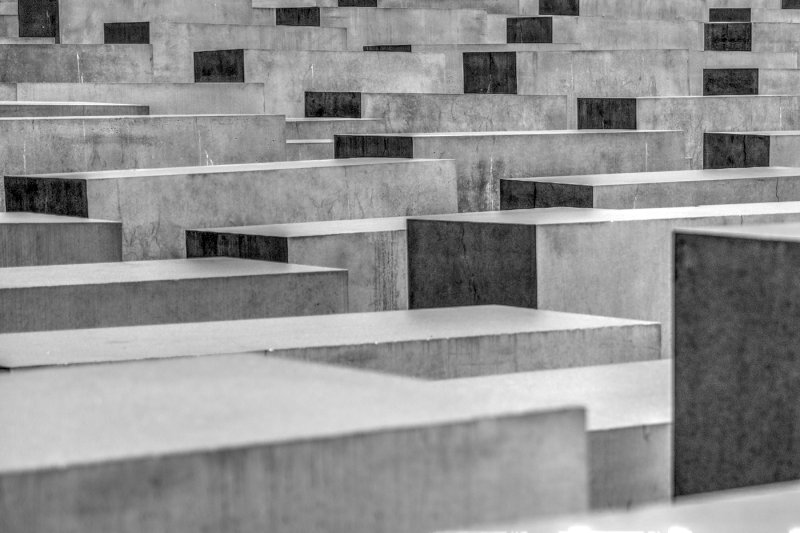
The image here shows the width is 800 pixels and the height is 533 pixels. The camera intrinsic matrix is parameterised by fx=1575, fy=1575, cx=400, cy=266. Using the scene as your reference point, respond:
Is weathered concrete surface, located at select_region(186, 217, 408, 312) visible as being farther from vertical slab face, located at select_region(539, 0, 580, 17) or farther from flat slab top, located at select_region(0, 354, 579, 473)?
vertical slab face, located at select_region(539, 0, 580, 17)

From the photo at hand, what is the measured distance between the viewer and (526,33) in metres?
18.7

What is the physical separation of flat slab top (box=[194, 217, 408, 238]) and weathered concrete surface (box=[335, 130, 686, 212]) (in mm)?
2590

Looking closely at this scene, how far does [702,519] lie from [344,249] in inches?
212

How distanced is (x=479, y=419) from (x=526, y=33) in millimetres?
16087

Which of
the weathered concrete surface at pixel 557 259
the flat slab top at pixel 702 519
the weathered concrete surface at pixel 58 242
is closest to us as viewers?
the flat slab top at pixel 702 519

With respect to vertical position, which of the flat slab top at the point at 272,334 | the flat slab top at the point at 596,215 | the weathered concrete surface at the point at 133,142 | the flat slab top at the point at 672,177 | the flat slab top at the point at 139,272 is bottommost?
the flat slab top at the point at 272,334

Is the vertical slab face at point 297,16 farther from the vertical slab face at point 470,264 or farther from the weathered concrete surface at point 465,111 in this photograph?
the vertical slab face at point 470,264

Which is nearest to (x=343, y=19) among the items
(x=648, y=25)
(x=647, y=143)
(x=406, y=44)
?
(x=406, y=44)

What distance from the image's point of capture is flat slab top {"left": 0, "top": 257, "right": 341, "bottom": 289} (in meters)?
6.39

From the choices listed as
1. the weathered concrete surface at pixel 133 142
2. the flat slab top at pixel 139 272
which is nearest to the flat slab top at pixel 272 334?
the flat slab top at pixel 139 272

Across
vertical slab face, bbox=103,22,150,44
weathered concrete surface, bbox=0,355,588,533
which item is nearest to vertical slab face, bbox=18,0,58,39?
vertical slab face, bbox=103,22,150,44

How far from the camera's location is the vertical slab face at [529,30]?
1836 cm

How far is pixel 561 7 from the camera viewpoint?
20.2 m

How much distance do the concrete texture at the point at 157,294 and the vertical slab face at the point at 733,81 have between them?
10509 millimetres
